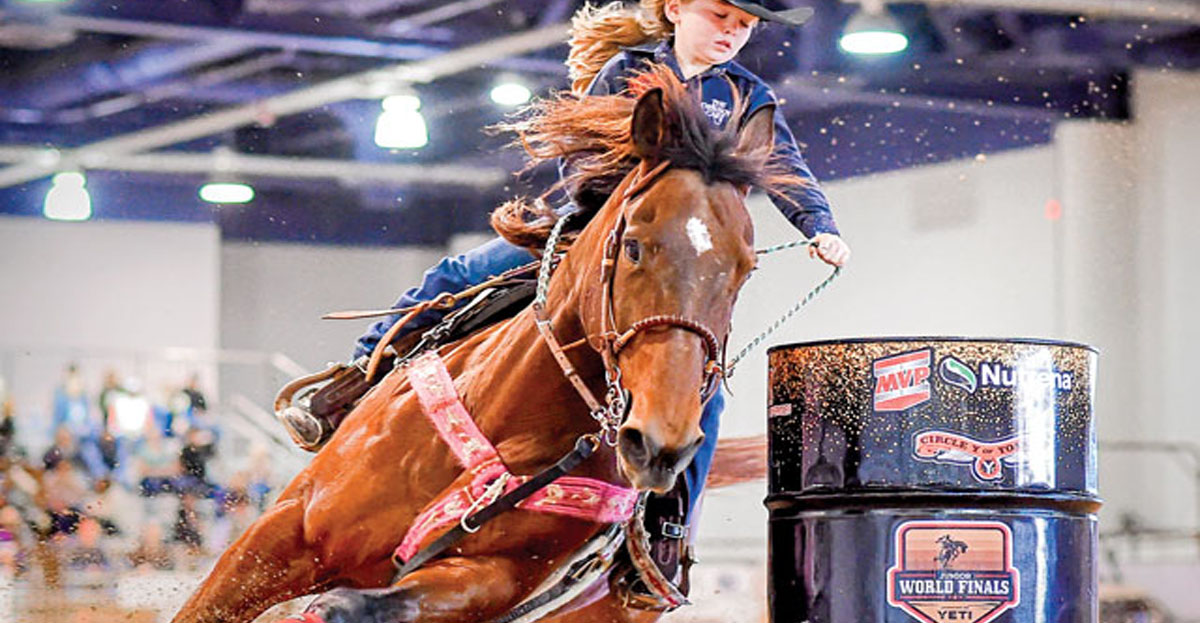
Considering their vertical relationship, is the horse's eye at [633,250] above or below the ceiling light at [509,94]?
below

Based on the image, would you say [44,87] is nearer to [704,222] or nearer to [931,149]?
[931,149]

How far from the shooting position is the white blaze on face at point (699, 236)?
9.02 feet

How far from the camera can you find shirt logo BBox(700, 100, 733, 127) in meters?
3.43

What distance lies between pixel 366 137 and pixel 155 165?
1.18 metres

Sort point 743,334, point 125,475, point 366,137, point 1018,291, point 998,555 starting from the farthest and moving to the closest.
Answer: point 1018,291 → point 366,137 → point 125,475 → point 743,334 → point 998,555

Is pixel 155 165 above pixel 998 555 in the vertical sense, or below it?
above

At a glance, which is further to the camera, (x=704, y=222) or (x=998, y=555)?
(x=998, y=555)

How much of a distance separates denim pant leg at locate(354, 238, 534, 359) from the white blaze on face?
36.6 inches

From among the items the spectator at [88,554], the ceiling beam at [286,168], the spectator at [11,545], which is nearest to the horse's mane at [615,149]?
the spectator at [88,554]

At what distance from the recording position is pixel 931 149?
944 centimetres

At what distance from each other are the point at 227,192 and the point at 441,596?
397 cm

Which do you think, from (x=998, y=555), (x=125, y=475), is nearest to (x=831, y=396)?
(x=998, y=555)

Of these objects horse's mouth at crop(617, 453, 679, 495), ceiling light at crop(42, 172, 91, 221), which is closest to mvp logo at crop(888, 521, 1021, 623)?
horse's mouth at crop(617, 453, 679, 495)

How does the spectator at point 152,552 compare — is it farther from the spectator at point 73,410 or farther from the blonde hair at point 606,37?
the blonde hair at point 606,37
